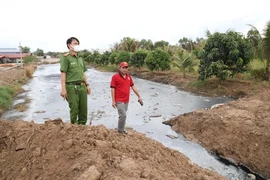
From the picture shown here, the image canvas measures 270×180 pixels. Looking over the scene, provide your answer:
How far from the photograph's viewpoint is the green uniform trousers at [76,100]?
5.00 m

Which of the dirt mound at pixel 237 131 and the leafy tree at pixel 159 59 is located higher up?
the leafy tree at pixel 159 59

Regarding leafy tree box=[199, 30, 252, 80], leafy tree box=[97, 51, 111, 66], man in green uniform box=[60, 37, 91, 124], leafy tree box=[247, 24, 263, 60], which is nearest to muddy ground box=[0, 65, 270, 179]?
man in green uniform box=[60, 37, 91, 124]

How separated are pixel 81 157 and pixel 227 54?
13.9 metres

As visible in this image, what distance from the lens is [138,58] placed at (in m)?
30.9

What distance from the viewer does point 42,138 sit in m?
4.56

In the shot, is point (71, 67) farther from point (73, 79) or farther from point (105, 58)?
point (105, 58)

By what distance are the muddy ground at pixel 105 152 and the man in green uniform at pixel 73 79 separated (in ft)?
1.84

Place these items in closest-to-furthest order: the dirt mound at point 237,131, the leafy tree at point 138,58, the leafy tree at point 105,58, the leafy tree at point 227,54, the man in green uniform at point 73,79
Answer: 1. the man in green uniform at point 73,79
2. the dirt mound at point 237,131
3. the leafy tree at point 227,54
4. the leafy tree at point 138,58
5. the leafy tree at point 105,58

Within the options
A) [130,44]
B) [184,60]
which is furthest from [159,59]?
[130,44]

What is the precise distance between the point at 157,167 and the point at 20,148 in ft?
8.49

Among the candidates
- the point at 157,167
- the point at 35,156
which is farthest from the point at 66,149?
the point at 157,167

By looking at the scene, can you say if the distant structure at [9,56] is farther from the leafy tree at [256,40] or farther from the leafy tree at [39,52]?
the leafy tree at [256,40]

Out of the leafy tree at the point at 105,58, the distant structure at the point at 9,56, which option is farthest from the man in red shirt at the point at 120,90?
the distant structure at the point at 9,56

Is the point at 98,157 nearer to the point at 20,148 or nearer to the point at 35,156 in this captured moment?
the point at 35,156
